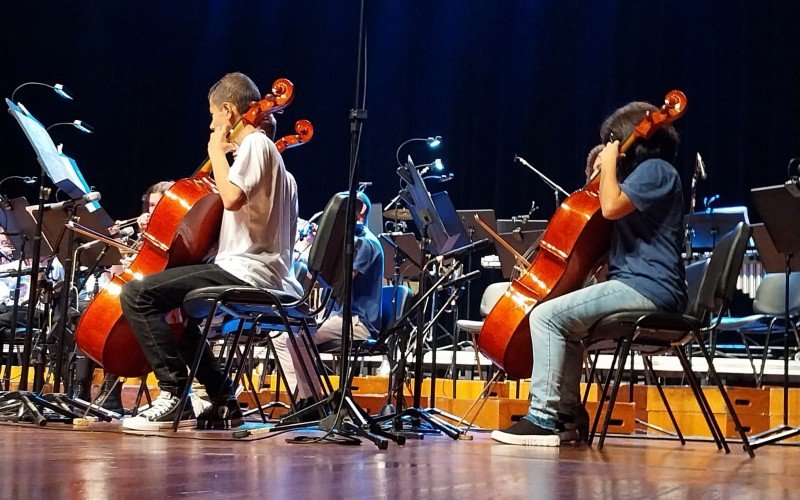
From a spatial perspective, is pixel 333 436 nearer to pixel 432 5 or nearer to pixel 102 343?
pixel 102 343

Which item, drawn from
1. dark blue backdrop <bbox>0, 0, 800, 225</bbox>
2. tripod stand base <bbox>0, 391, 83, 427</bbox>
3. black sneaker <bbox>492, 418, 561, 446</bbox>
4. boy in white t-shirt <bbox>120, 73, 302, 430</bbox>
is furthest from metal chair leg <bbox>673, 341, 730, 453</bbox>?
dark blue backdrop <bbox>0, 0, 800, 225</bbox>

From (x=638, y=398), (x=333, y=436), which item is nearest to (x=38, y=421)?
(x=333, y=436)

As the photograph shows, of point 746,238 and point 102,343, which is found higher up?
point 746,238

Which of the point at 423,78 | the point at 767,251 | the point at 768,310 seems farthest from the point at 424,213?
the point at 423,78

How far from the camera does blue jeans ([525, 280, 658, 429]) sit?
3064 mm

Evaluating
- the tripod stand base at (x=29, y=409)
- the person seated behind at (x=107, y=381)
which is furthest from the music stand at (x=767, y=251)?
the tripod stand base at (x=29, y=409)

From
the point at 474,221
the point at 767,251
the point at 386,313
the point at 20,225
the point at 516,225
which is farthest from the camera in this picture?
the point at 516,225

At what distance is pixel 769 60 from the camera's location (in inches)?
297

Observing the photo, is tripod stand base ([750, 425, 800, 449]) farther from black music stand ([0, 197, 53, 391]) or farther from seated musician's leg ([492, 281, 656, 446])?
black music stand ([0, 197, 53, 391])

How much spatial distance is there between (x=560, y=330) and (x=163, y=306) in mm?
1419

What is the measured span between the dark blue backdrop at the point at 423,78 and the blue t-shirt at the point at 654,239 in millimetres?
4692

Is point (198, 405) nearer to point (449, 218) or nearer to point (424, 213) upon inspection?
point (424, 213)

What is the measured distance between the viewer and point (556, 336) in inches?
122

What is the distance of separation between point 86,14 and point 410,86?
331 cm
